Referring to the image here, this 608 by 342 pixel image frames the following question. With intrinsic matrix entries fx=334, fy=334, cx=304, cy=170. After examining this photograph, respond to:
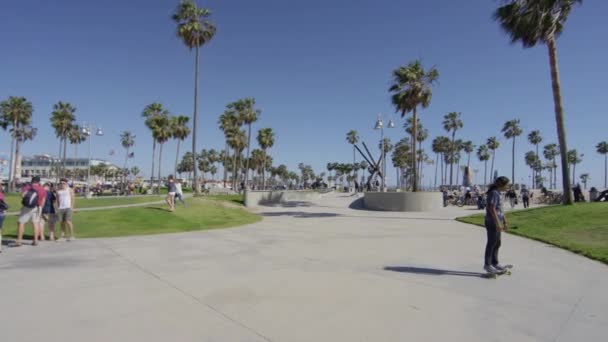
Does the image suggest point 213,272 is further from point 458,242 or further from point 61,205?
point 458,242

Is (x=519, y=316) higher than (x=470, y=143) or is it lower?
lower

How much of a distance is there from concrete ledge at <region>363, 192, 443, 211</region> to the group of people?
1918 cm

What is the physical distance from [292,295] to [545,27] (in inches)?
729

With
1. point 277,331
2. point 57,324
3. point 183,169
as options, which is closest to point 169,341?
point 277,331

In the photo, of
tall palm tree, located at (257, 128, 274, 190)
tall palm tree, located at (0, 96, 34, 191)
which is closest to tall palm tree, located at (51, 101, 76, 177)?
tall palm tree, located at (0, 96, 34, 191)

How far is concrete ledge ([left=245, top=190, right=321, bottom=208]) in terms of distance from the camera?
28716 millimetres

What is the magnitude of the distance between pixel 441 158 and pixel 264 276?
328 feet

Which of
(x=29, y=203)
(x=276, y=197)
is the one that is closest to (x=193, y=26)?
(x=276, y=197)

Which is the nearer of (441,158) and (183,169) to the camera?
(441,158)

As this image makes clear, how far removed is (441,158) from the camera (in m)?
97.1

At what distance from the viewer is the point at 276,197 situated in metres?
31.8

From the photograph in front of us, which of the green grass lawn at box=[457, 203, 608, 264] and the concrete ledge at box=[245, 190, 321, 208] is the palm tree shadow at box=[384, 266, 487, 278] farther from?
the concrete ledge at box=[245, 190, 321, 208]

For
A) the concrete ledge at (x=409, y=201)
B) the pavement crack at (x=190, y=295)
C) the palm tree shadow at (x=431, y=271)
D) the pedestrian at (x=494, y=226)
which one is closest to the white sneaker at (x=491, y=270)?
the pedestrian at (x=494, y=226)

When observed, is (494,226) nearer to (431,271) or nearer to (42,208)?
(431,271)
